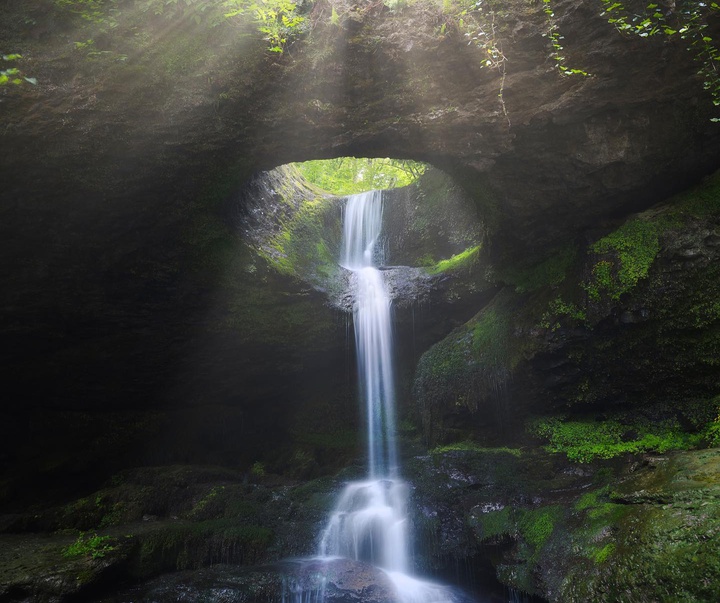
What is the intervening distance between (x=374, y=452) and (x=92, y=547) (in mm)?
5845

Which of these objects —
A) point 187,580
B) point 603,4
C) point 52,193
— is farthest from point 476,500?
point 52,193

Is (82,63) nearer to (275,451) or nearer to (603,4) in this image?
(603,4)

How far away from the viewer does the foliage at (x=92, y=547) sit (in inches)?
257

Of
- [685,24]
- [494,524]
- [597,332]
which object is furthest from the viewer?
[597,332]

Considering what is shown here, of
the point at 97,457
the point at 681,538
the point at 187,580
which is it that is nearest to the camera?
the point at 681,538

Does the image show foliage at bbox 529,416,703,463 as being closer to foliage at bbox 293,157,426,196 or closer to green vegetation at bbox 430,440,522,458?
green vegetation at bbox 430,440,522,458

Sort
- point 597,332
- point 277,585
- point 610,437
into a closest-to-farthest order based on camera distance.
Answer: point 277,585 → point 610,437 → point 597,332

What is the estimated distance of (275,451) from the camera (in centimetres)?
1206

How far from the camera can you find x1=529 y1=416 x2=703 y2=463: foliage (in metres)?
6.77

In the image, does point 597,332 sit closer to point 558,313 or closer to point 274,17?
point 558,313

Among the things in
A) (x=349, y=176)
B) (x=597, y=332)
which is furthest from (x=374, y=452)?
(x=349, y=176)

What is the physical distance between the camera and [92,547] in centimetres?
671

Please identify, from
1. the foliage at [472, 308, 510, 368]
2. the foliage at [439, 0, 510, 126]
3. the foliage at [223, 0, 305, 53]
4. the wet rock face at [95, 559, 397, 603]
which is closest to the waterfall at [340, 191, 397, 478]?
the foliage at [472, 308, 510, 368]

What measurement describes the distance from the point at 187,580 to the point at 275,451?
5679 mm
